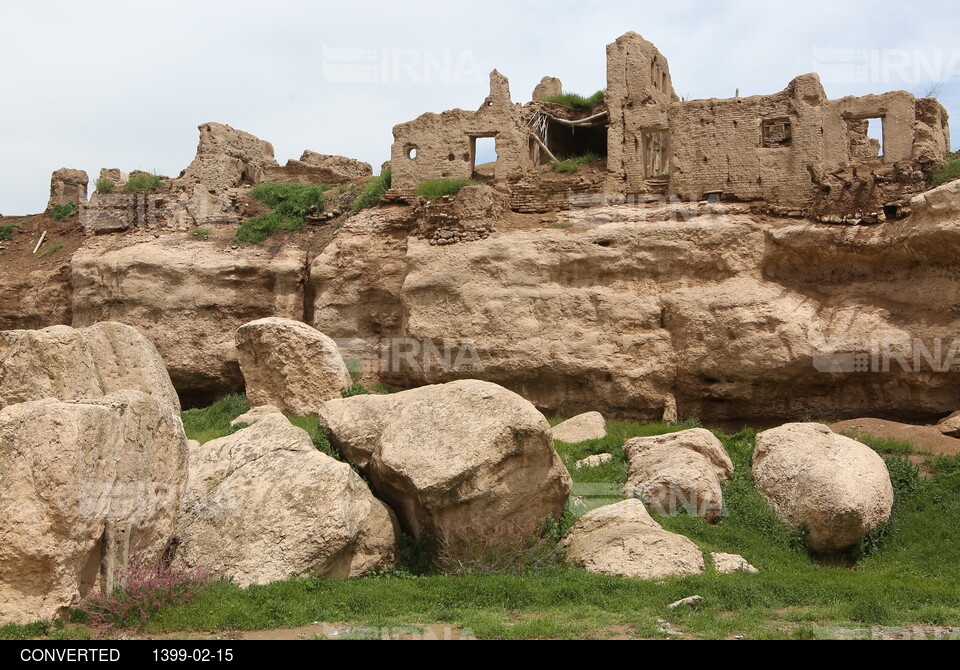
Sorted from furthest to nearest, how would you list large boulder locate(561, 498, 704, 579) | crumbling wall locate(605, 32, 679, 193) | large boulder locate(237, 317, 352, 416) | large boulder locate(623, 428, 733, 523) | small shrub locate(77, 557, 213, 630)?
crumbling wall locate(605, 32, 679, 193), large boulder locate(237, 317, 352, 416), large boulder locate(623, 428, 733, 523), large boulder locate(561, 498, 704, 579), small shrub locate(77, 557, 213, 630)

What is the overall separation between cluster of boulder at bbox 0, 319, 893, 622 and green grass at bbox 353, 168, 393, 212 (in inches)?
319

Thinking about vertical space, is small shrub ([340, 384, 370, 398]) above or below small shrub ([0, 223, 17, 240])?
below

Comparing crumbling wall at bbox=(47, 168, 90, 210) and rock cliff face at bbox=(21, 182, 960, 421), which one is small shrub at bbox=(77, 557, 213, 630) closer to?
rock cliff face at bbox=(21, 182, 960, 421)

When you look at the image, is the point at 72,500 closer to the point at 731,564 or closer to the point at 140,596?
the point at 140,596

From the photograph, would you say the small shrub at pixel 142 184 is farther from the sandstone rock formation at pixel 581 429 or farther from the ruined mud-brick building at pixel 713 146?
the sandstone rock formation at pixel 581 429

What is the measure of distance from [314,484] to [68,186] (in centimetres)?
1745

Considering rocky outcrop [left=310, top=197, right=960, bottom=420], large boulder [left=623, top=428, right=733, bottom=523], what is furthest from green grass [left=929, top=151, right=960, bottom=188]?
large boulder [left=623, top=428, right=733, bottom=523]

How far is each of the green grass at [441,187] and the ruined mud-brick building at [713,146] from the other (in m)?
0.38

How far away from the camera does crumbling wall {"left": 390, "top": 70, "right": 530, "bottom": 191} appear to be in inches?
776

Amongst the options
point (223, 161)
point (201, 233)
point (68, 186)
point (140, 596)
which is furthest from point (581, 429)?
point (68, 186)

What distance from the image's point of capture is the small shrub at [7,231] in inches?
912

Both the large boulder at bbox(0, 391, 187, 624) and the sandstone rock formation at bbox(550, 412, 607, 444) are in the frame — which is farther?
the sandstone rock formation at bbox(550, 412, 607, 444)

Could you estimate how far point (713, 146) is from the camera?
17766 millimetres

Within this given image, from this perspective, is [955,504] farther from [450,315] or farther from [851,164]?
[450,315]
